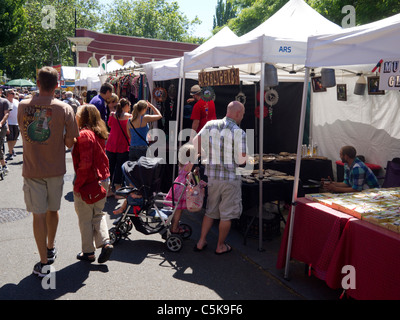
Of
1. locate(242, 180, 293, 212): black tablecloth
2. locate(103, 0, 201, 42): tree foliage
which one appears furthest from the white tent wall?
locate(103, 0, 201, 42): tree foliage

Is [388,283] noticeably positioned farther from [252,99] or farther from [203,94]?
[252,99]

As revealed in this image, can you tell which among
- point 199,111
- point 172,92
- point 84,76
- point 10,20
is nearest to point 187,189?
point 199,111

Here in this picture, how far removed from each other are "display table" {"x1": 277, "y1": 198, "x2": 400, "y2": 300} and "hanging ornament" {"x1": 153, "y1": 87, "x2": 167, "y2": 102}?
17.4 ft

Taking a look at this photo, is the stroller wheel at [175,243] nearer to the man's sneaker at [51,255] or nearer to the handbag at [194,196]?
the handbag at [194,196]

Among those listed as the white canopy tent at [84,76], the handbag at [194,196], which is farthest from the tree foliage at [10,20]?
the handbag at [194,196]

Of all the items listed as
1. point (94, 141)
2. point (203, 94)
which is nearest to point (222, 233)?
point (94, 141)

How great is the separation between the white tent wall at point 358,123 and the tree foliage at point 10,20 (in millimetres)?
23644

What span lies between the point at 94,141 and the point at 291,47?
2791 millimetres

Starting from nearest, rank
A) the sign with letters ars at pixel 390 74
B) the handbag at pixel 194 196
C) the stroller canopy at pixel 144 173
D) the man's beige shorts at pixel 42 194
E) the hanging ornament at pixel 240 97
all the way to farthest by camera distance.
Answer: the sign with letters ars at pixel 390 74
the man's beige shorts at pixel 42 194
the stroller canopy at pixel 144 173
the handbag at pixel 194 196
the hanging ornament at pixel 240 97

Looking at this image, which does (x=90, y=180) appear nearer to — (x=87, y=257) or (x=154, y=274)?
(x=87, y=257)

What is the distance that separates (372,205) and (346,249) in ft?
2.05

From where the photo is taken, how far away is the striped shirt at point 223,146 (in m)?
4.69

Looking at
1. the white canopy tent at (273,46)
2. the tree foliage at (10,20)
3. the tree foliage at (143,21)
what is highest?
the tree foliage at (143,21)
